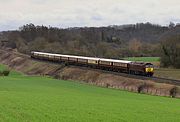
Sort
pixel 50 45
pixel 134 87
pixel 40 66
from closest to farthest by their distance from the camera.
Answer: pixel 134 87, pixel 40 66, pixel 50 45

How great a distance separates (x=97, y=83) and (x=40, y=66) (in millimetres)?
35904

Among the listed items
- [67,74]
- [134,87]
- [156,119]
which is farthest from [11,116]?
[67,74]

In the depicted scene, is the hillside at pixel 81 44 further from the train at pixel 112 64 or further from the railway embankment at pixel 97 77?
the train at pixel 112 64

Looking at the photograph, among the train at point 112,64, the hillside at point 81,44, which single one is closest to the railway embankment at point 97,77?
the train at point 112,64

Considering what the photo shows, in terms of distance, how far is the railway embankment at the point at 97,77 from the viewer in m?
47.5

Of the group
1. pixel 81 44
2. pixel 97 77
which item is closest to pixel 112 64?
pixel 97 77

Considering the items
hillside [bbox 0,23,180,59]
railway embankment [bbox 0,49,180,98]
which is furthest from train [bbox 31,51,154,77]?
hillside [bbox 0,23,180,59]

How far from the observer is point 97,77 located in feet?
218

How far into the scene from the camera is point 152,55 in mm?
135750

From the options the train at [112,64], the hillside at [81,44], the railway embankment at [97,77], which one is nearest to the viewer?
the railway embankment at [97,77]

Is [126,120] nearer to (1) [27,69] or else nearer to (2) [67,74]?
(2) [67,74]

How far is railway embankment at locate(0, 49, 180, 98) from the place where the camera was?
47.5 metres

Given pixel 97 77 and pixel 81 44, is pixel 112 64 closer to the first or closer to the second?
pixel 97 77

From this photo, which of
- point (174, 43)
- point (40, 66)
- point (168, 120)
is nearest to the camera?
point (168, 120)
